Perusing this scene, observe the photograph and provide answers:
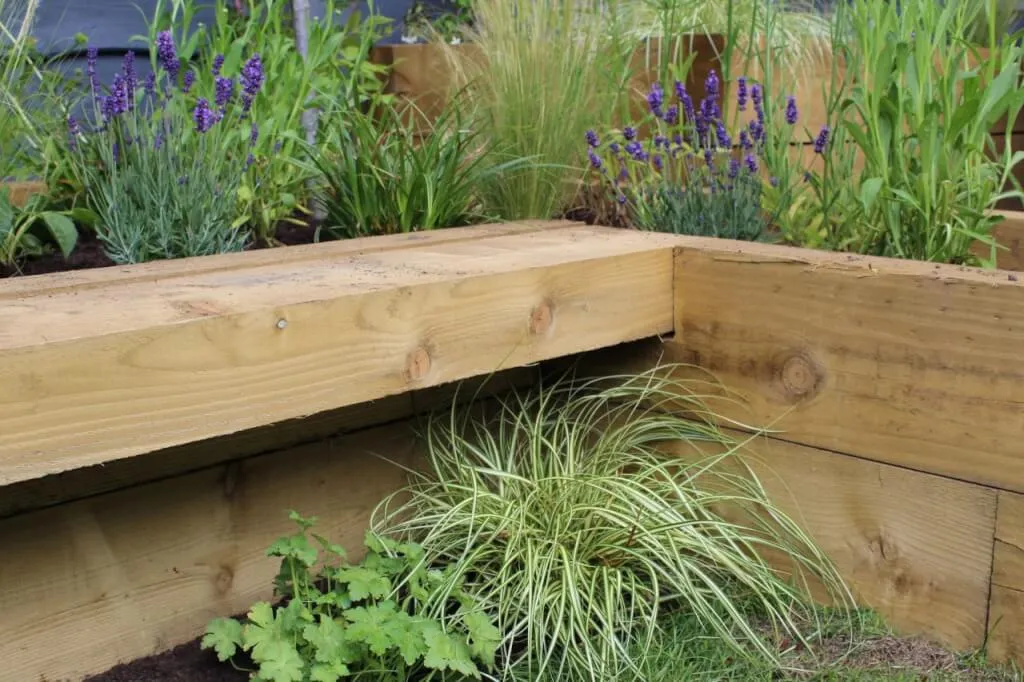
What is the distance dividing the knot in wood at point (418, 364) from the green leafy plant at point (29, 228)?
31.4 inches

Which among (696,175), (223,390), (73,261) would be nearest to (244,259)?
(73,261)

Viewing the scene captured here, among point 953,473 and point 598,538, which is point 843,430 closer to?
point 953,473

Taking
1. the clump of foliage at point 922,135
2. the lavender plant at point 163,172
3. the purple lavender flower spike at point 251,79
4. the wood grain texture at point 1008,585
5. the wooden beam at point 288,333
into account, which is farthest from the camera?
the purple lavender flower spike at point 251,79

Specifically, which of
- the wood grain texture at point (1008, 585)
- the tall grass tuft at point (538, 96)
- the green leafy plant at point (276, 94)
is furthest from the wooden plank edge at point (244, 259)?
the wood grain texture at point (1008, 585)

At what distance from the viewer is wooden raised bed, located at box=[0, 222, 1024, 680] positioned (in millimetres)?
1510

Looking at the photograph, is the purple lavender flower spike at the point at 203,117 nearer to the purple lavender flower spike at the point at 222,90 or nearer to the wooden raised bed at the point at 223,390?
the purple lavender flower spike at the point at 222,90

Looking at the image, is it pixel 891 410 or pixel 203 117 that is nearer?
pixel 891 410

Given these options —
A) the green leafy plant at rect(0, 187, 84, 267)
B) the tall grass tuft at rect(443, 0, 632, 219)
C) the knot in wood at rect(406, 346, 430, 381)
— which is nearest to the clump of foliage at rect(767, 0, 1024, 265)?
the tall grass tuft at rect(443, 0, 632, 219)

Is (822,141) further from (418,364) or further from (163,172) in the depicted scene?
(163,172)

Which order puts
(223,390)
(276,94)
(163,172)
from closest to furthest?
(223,390)
(163,172)
(276,94)

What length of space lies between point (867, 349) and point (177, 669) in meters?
1.31

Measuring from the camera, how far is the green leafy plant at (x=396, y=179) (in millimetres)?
2320

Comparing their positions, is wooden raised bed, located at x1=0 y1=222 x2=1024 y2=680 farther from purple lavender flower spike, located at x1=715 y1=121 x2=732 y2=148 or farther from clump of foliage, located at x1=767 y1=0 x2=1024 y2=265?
purple lavender flower spike, located at x1=715 y1=121 x2=732 y2=148

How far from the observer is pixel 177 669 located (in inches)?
71.9
